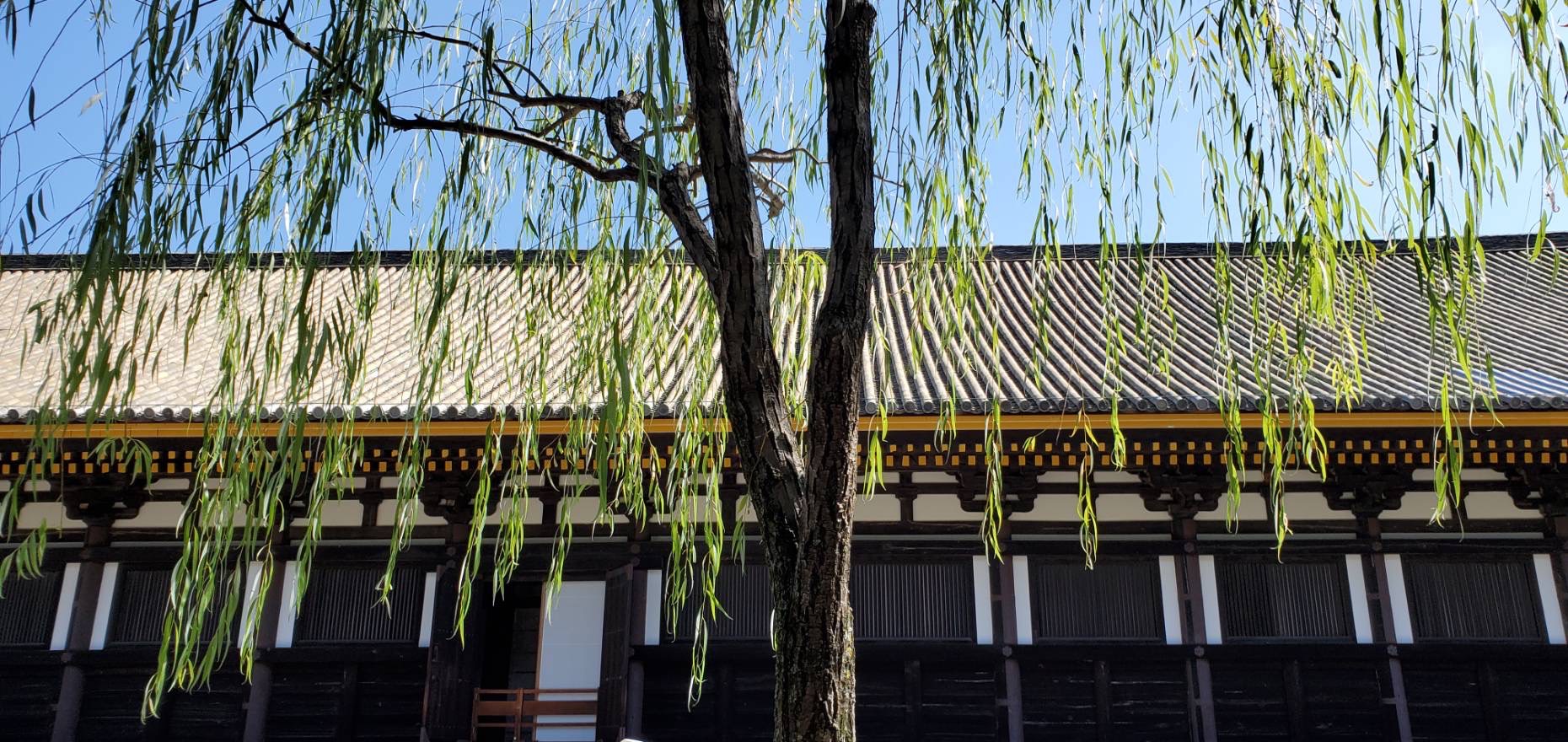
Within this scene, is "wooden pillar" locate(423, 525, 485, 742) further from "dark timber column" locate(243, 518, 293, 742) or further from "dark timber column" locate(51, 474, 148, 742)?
"dark timber column" locate(51, 474, 148, 742)

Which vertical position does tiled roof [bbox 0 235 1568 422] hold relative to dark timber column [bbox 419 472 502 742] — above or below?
above

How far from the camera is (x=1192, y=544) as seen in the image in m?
7.10

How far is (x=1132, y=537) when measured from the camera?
7152 mm

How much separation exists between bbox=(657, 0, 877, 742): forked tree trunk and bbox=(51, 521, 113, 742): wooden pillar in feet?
19.9

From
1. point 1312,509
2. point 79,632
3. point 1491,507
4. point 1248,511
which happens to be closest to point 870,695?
point 1248,511

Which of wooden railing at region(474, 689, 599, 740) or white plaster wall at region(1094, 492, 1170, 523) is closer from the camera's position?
wooden railing at region(474, 689, 599, 740)

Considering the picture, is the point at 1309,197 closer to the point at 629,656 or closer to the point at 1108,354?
the point at 1108,354

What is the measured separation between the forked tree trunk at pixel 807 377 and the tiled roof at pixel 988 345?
459 mm

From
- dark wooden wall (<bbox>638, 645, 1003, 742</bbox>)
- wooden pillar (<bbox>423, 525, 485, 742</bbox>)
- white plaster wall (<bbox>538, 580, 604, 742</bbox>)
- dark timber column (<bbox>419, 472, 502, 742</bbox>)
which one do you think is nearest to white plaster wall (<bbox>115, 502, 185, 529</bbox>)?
dark timber column (<bbox>419, 472, 502, 742</bbox>)

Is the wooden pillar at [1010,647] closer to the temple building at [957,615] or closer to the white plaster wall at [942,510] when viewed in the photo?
the temple building at [957,615]

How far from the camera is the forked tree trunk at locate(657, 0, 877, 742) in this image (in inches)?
101

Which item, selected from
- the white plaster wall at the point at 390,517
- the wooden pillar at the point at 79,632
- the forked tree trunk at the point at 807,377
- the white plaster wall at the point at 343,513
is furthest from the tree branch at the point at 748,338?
the wooden pillar at the point at 79,632

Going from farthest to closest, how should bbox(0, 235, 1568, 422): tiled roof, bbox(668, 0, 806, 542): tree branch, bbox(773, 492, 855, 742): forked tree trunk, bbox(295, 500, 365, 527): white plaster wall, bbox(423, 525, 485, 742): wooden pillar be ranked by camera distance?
bbox(295, 500, 365, 527): white plaster wall
bbox(423, 525, 485, 742): wooden pillar
bbox(0, 235, 1568, 422): tiled roof
bbox(668, 0, 806, 542): tree branch
bbox(773, 492, 855, 742): forked tree trunk

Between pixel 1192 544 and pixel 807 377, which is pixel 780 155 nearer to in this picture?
pixel 807 377
